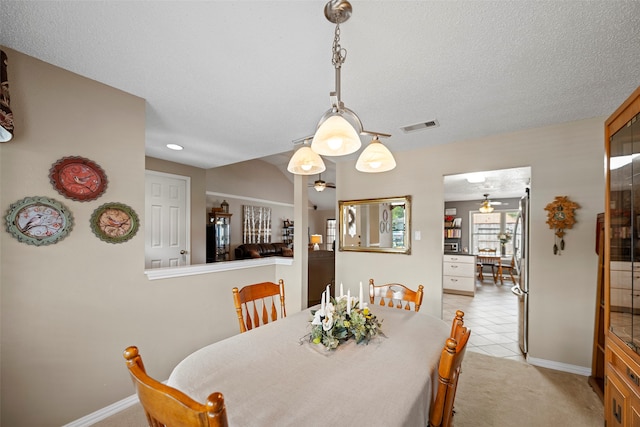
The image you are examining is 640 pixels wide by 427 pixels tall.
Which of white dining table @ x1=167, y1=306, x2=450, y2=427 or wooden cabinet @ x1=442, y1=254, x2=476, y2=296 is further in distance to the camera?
wooden cabinet @ x1=442, y1=254, x2=476, y2=296

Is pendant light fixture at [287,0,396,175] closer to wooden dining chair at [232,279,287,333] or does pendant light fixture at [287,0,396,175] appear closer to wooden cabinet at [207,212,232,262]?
wooden dining chair at [232,279,287,333]

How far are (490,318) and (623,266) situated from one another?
10.7 feet

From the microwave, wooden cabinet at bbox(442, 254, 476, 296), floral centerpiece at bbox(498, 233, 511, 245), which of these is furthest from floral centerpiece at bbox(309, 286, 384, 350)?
the microwave

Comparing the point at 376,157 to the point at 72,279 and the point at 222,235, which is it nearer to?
the point at 72,279

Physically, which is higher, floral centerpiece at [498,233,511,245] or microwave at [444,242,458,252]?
floral centerpiece at [498,233,511,245]

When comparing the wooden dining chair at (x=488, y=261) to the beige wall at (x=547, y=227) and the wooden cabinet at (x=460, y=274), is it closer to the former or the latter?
the wooden cabinet at (x=460, y=274)

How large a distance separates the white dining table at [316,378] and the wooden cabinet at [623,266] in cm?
83

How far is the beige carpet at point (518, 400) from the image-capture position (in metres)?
1.91

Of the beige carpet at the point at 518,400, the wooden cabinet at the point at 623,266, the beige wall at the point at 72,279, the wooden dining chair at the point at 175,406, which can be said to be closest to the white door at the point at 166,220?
the beige wall at the point at 72,279

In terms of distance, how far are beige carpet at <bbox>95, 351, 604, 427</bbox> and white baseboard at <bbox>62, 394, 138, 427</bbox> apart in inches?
1.5

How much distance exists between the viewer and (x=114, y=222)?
200cm

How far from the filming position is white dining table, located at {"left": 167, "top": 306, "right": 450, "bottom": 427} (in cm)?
88

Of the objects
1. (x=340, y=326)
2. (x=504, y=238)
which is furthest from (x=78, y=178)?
(x=504, y=238)

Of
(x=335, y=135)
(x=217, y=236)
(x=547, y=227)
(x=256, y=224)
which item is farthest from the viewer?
(x=256, y=224)
